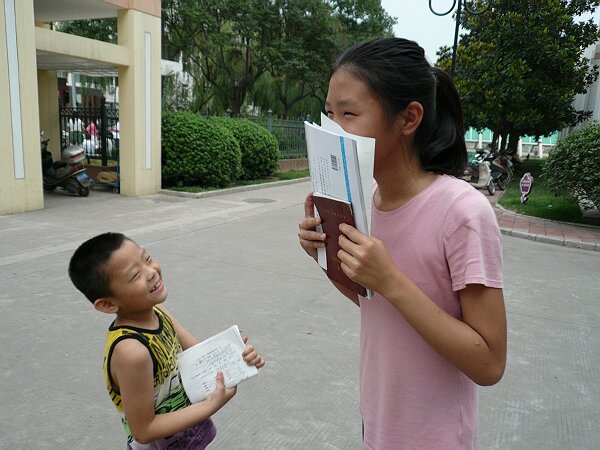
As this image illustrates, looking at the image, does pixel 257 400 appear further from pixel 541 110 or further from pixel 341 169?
pixel 541 110

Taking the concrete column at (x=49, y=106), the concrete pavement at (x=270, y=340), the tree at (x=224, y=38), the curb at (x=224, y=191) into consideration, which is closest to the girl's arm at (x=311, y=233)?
the concrete pavement at (x=270, y=340)

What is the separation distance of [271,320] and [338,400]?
1.20 meters

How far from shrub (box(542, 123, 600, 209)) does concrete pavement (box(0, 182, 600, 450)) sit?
1338 millimetres

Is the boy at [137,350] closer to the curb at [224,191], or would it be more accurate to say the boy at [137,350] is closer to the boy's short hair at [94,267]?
the boy's short hair at [94,267]

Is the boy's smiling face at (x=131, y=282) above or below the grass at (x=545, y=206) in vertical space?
above

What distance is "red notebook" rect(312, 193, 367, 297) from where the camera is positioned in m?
1.01

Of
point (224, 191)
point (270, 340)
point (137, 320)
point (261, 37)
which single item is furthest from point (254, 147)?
point (137, 320)

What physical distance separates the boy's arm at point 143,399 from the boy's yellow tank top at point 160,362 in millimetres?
38

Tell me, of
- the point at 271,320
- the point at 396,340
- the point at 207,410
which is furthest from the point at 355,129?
the point at 271,320

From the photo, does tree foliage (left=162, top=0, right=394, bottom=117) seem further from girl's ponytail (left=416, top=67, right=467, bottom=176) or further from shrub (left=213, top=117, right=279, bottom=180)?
girl's ponytail (left=416, top=67, right=467, bottom=176)

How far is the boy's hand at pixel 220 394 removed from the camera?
4.68 ft

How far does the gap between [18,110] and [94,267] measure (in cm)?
741

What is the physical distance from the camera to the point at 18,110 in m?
7.60

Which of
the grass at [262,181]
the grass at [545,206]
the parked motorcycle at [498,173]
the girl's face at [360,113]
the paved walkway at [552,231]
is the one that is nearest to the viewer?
the girl's face at [360,113]
